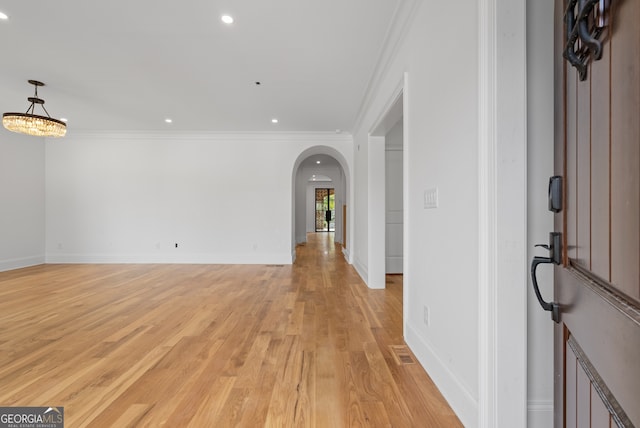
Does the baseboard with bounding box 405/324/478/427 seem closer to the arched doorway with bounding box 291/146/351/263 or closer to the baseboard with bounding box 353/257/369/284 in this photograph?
the baseboard with bounding box 353/257/369/284

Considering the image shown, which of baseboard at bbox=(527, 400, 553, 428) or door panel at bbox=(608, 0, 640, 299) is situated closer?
door panel at bbox=(608, 0, 640, 299)

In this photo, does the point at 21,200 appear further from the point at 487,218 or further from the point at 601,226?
the point at 601,226

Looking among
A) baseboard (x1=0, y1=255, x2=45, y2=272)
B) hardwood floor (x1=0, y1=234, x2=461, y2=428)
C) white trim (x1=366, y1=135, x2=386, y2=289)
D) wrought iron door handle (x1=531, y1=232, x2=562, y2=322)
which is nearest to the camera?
wrought iron door handle (x1=531, y1=232, x2=562, y2=322)

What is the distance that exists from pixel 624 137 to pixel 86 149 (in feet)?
26.1

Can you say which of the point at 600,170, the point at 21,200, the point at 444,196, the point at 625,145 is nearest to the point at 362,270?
the point at 444,196

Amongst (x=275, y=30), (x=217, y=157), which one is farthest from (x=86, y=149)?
(x=275, y=30)

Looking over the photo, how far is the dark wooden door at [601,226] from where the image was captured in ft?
1.54

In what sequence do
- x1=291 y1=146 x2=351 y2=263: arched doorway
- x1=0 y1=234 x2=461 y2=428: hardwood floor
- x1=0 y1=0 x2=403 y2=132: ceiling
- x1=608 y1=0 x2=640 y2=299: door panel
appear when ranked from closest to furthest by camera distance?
1. x1=608 y1=0 x2=640 y2=299: door panel
2. x1=0 y1=234 x2=461 y2=428: hardwood floor
3. x1=0 y1=0 x2=403 y2=132: ceiling
4. x1=291 y1=146 x2=351 y2=263: arched doorway

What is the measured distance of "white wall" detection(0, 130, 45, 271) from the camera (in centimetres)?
534

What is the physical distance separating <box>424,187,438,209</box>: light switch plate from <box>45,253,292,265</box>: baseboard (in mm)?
4480

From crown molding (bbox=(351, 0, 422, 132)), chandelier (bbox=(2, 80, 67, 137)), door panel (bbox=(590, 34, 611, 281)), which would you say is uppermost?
crown molding (bbox=(351, 0, 422, 132))

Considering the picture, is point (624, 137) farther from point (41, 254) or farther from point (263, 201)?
point (41, 254)

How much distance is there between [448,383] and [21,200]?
786cm

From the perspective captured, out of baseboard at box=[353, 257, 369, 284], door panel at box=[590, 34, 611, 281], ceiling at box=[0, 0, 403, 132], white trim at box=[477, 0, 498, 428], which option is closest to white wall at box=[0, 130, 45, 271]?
ceiling at box=[0, 0, 403, 132]
